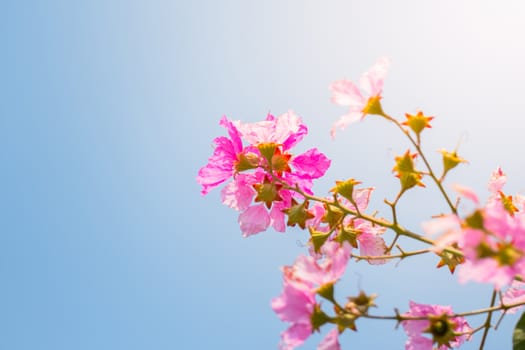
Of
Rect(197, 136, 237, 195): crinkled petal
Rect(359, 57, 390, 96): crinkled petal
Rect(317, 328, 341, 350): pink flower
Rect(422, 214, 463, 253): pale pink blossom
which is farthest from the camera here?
Rect(197, 136, 237, 195): crinkled petal

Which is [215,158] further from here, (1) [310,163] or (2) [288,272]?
(2) [288,272]

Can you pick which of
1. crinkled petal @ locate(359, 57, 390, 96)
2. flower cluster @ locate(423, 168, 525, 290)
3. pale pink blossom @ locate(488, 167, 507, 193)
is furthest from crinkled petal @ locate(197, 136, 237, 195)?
flower cluster @ locate(423, 168, 525, 290)

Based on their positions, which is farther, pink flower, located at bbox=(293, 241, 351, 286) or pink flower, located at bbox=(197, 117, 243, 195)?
pink flower, located at bbox=(197, 117, 243, 195)

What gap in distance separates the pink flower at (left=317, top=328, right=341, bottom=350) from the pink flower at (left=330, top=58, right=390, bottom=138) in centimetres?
63

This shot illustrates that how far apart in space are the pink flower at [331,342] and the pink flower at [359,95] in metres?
0.63

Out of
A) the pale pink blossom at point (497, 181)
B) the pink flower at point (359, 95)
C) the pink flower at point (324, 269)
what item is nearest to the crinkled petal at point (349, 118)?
the pink flower at point (359, 95)

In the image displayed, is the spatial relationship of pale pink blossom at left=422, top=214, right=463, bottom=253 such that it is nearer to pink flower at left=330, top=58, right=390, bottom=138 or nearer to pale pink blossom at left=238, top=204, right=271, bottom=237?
pink flower at left=330, top=58, right=390, bottom=138

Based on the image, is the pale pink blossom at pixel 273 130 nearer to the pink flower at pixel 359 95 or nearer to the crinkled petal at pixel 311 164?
the crinkled petal at pixel 311 164

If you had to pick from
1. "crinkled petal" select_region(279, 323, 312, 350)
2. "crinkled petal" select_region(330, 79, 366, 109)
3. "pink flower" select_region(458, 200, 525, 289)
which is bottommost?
"pink flower" select_region(458, 200, 525, 289)

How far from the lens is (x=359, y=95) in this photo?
196cm

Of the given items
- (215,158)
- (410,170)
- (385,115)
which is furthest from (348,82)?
(215,158)

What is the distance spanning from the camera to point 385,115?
1.94m

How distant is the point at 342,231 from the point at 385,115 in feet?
1.79

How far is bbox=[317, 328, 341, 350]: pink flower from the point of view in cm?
160
